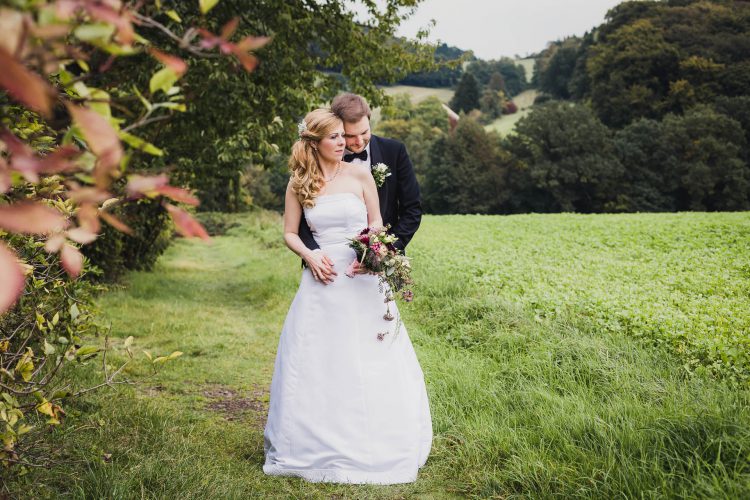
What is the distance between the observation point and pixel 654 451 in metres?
3.39

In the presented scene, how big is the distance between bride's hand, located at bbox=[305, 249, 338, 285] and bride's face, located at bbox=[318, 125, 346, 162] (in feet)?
2.46

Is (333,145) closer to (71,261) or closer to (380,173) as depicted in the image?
(380,173)

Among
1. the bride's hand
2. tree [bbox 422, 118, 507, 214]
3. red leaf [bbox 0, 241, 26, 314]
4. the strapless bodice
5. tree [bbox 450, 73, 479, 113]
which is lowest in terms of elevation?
tree [bbox 422, 118, 507, 214]

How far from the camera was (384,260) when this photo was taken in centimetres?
398

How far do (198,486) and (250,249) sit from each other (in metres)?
18.2

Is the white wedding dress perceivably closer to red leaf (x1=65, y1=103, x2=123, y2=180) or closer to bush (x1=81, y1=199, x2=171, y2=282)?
red leaf (x1=65, y1=103, x2=123, y2=180)

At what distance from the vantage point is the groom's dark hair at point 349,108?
4.28 metres

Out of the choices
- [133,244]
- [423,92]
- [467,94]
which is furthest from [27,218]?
[423,92]

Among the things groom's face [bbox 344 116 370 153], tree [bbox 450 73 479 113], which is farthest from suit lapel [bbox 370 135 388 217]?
tree [bbox 450 73 479 113]

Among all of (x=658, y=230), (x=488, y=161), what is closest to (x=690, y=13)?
(x=488, y=161)

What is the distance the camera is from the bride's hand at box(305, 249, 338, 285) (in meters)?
4.18

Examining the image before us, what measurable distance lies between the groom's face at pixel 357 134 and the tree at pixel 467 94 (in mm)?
87456

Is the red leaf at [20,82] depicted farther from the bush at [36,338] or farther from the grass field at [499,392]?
the grass field at [499,392]

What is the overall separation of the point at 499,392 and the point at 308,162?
2.65 m
